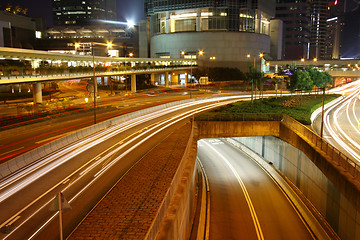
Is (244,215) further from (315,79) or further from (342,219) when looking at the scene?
(315,79)

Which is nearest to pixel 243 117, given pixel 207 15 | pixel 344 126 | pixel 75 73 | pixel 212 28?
pixel 344 126

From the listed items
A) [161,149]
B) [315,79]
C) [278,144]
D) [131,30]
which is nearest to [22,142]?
[161,149]

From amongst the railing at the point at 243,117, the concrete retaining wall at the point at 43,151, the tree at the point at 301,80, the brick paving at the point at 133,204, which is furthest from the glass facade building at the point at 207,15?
the brick paving at the point at 133,204

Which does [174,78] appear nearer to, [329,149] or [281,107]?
[281,107]

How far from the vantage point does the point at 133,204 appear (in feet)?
44.5

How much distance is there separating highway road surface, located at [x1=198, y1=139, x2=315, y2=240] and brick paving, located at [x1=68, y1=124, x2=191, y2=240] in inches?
204

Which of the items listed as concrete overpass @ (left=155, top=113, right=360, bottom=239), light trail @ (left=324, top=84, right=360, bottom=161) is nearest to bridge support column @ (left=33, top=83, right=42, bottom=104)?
concrete overpass @ (left=155, top=113, right=360, bottom=239)

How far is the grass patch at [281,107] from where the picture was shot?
116 feet

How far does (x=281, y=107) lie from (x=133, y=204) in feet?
104

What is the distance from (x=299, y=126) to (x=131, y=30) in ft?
378

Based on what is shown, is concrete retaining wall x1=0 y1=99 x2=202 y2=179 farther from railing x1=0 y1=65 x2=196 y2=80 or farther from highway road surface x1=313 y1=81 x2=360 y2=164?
highway road surface x1=313 y1=81 x2=360 y2=164

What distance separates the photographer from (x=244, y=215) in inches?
874

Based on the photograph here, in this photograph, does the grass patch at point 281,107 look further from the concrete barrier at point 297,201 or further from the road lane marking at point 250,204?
the road lane marking at point 250,204

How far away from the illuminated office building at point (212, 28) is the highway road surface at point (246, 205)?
80494 mm
